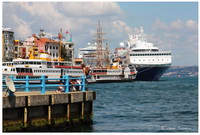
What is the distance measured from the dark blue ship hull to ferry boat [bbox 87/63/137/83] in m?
3.88

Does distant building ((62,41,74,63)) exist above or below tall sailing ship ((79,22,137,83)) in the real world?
above

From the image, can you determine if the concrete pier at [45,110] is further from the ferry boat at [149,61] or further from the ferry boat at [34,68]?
the ferry boat at [149,61]

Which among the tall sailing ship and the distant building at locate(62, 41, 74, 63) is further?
the distant building at locate(62, 41, 74, 63)

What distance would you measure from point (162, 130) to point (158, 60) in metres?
132

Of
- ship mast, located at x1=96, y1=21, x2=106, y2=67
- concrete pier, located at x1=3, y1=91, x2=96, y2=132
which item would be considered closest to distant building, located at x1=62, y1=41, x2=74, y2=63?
ship mast, located at x1=96, y1=21, x2=106, y2=67

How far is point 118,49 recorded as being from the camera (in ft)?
620

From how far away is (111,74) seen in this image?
5517 inches

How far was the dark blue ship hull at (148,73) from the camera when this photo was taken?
493 ft

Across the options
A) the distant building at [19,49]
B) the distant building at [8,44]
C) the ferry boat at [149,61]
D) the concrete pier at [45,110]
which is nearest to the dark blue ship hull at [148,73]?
the ferry boat at [149,61]

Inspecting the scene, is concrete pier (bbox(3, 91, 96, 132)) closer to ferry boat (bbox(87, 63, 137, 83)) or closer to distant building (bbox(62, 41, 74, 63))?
ferry boat (bbox(87, 63, 137, 83))

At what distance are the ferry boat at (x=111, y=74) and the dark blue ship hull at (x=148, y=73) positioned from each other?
3879 millimetres

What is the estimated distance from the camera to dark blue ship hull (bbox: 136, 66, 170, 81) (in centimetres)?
15025

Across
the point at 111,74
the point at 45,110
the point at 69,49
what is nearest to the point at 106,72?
the point at 111,74

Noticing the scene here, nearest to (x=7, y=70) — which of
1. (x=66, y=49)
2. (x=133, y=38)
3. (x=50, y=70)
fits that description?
(x=50, y=70)
